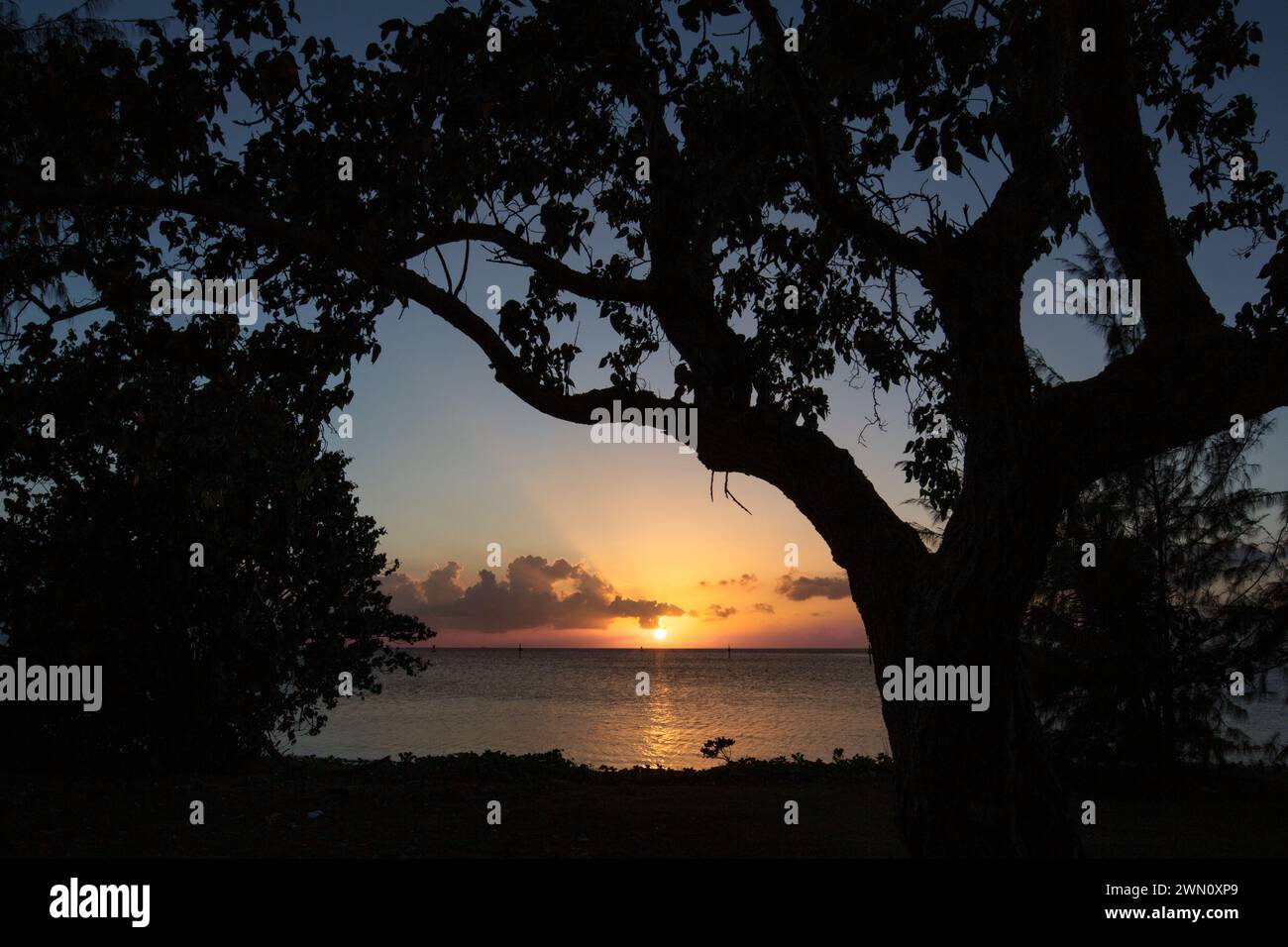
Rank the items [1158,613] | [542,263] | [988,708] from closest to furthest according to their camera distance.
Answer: [988,708] < [542,263] < [1158,613]

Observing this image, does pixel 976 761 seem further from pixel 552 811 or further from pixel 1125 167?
pixel 552 811

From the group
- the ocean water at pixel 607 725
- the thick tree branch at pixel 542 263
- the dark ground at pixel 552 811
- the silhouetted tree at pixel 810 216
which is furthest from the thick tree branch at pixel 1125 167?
the ocean water at pixel 607 725

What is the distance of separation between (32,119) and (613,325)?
5.21 meters

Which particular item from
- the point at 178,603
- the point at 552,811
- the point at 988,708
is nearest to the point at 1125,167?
the point at 988,708

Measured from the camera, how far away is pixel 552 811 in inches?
433

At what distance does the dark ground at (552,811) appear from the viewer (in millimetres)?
9141

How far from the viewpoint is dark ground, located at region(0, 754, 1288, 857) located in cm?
914

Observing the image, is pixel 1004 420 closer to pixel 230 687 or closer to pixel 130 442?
pixel 130 442

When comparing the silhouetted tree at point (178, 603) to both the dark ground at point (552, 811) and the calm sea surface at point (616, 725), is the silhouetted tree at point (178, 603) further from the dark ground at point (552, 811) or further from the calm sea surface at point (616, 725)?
the calm sea surface at point (616, 725)

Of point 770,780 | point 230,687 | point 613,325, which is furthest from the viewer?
point 230,687

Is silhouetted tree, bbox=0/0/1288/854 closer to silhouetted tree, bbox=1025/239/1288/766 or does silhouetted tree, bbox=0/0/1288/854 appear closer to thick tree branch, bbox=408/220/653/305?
thick tree branch, bbox=408/220/653/305
